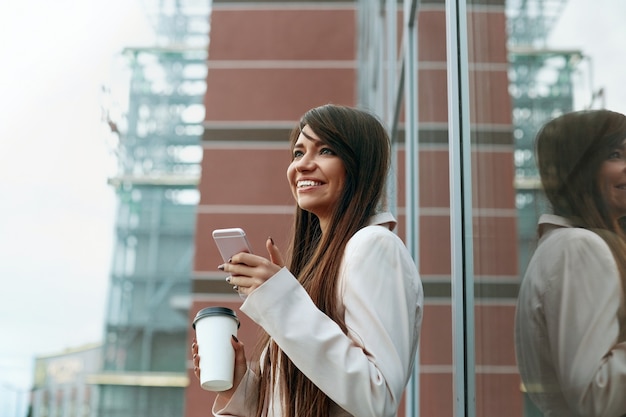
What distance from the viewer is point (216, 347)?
143 centimetres

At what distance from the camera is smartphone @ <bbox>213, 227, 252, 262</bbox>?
4.36 feet

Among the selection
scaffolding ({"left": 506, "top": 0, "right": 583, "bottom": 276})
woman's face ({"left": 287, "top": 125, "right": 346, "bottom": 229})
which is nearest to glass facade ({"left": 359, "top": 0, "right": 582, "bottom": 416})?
scaffolding ({"left": 506, "top": 0, "right": 583, "bottom": 276})

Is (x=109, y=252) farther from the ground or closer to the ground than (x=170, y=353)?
farther from the ground

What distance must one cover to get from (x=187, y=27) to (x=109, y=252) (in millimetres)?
2670

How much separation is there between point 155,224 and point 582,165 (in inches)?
374

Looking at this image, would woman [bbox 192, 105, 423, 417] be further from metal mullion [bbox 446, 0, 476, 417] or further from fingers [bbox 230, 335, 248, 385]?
metal mullion [bbox 446, 0, 476, 417]

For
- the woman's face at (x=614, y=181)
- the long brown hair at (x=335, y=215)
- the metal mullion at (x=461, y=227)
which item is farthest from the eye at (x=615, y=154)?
the metal mullion at (x=461, y=227)

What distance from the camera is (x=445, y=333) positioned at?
6.35 ft

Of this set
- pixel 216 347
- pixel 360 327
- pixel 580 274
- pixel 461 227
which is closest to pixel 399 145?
pixel 461 227

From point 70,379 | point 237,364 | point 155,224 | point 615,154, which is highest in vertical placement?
point 155,224

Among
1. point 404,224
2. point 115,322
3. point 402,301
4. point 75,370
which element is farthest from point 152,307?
point 402,301

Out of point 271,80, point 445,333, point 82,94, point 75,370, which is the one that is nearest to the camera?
point 445,333

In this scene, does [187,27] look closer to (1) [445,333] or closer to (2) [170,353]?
(2) [170,353]

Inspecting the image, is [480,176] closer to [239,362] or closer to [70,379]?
[239,362]
